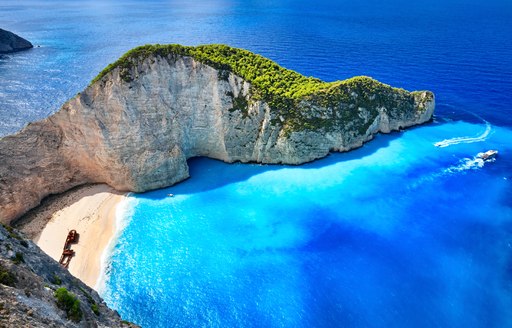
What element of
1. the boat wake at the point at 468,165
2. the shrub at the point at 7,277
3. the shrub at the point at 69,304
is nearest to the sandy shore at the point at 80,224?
the shrub at the point at 69,304

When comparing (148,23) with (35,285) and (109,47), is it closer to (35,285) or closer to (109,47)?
(109,47)

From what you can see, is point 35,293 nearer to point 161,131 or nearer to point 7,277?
point 7,277

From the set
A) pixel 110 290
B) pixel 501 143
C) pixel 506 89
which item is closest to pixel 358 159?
pixel 501 143

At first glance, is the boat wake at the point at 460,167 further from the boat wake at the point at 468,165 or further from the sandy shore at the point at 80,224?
the sandy shore at the point at 80,224

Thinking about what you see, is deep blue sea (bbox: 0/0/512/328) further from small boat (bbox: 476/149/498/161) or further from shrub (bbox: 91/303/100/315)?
shrub (bbox: 91/303/100/315)

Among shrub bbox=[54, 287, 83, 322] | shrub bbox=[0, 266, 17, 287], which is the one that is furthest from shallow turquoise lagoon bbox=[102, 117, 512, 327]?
shrub bbox=[0, 266, 17, 287]

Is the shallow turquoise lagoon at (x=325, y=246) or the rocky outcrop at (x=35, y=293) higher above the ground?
the rocky outcrop at (x=35, y=293)
